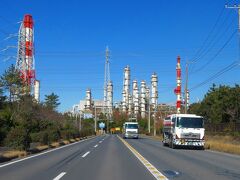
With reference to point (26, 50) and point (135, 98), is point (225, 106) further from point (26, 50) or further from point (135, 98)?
point (135, 98)

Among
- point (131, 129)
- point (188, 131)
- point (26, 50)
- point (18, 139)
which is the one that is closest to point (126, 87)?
point (131, 129)

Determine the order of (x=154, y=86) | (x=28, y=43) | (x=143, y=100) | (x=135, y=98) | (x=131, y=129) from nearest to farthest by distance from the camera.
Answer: (x=28, y=43) < (x=131, y=129) < (x=154, y=86) < (x=143, y=100) < (x=135, y=98)

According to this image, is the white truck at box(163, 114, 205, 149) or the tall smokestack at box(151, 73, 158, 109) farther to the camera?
the tall smokestack at box(151, 73, 158, 109)

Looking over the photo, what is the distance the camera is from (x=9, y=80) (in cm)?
6172

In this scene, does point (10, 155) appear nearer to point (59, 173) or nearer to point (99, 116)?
point (59, 173)

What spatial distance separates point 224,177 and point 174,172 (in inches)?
88.5

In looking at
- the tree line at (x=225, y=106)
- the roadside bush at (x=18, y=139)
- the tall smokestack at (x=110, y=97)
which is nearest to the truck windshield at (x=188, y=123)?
the roadside bush at (x=18, y=139)

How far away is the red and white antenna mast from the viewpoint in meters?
67.1

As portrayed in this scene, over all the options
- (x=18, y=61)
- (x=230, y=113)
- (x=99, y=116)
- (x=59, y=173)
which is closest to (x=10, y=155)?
(x=59, y=173)

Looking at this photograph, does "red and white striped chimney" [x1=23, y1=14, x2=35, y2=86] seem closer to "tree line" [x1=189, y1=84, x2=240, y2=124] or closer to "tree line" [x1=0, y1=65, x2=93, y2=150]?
"tree line" [x1=0, y1=65, x2=93, y2=150]

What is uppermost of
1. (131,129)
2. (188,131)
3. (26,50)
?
(26,50)

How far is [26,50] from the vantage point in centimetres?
6800

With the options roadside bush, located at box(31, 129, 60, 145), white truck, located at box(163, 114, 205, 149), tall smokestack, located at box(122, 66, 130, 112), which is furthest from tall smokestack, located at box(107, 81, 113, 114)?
white truck, located at box(163, 114, 205, 149)

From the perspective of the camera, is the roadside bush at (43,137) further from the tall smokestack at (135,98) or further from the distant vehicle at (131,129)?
the tall smokestack at (135,98)
